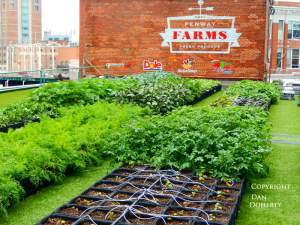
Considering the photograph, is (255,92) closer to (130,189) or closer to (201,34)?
(201,34)

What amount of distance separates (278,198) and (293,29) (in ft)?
159

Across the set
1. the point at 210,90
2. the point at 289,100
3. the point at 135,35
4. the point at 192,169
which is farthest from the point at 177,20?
→ the point at 192,169

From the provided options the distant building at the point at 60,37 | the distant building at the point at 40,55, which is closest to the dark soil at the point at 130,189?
the distant building at the point at 40,55

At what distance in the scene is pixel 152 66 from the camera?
794 inches

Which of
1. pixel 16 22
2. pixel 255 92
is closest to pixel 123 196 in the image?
pixel 255 92

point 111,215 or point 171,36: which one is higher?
point 171,36

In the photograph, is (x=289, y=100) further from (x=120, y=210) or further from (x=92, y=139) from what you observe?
(x=120, y=210)

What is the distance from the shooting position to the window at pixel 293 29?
47.7m

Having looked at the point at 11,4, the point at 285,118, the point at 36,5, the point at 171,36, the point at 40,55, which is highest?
the point at 36,5

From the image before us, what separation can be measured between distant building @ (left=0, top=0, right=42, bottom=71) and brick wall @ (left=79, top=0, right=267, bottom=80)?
128022 millimetres

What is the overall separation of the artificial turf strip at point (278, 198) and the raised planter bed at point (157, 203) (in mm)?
227

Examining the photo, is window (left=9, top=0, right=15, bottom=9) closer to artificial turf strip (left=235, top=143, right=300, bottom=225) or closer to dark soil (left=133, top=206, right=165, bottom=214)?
artificial turf strip (left=235, top=143, right=300, bottom=225)

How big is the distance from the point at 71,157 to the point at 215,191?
2.11 metres

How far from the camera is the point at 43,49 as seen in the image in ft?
405
